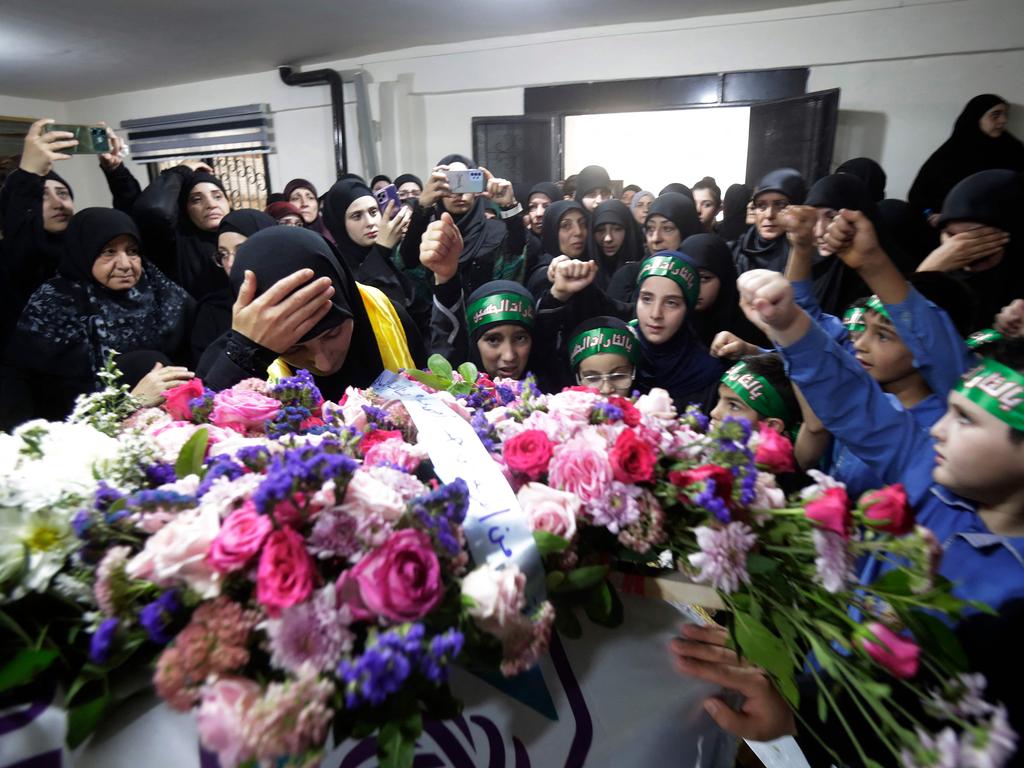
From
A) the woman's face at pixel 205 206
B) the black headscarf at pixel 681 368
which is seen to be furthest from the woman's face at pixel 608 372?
the woman's face at pixel 205 206

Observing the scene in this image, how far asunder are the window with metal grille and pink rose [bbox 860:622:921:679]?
915cm

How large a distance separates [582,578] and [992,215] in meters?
2.74

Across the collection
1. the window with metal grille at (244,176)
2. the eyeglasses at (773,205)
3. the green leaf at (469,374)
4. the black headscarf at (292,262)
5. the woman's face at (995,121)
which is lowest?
the green leaf at (469,374)

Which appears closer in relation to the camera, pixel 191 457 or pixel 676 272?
pixel 191 457

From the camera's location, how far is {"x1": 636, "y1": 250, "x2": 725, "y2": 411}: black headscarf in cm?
225

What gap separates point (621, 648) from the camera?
0.86 meters

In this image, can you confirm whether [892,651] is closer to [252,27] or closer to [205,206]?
[205,206]

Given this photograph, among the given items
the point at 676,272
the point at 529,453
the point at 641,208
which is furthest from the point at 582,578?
the point at 641,208

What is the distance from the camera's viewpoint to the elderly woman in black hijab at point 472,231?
3113 mm

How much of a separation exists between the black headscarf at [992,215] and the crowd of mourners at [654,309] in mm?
10

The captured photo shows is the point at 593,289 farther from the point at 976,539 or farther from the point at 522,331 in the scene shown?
the point at 976,539

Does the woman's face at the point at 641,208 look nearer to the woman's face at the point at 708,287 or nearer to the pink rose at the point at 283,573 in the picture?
the woman's face at the point at 708,287

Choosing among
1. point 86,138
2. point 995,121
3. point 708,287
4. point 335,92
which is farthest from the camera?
point 335,92

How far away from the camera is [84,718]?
0.63 m
